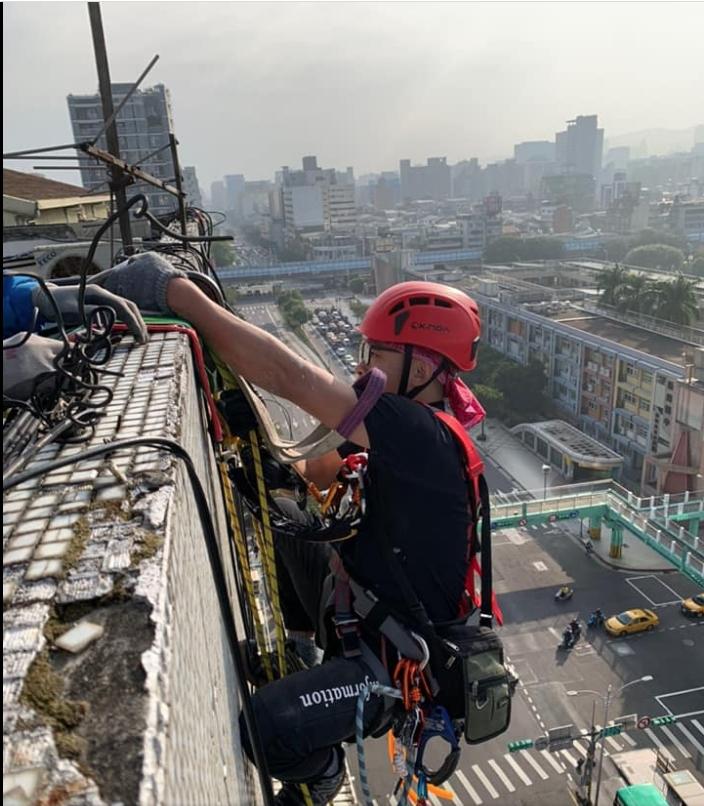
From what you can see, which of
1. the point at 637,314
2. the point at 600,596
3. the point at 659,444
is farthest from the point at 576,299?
the point at 600,596

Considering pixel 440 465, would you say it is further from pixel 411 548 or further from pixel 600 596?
pixel 600 596

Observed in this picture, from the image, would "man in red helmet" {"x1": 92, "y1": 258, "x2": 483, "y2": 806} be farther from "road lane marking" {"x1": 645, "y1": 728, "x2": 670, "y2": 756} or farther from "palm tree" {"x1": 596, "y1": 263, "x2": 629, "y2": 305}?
"palm tree" {"x1": 596, "y1": 263, "x2": 629, "y2": 305}

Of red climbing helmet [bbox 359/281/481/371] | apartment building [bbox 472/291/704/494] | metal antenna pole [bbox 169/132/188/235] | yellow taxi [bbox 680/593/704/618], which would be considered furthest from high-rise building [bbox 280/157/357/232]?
red climbing helmet [bbox 359/281/481/371]

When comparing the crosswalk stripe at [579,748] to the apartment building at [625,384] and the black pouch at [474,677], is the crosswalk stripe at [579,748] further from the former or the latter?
the black pouch at [474,677]

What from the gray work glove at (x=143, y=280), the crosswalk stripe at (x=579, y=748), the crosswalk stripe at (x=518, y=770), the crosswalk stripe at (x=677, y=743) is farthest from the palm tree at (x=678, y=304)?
the gray work glove at (x=143, y=280)

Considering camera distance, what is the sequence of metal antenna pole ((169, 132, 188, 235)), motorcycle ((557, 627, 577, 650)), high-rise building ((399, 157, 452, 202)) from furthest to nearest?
high-rise building ((399, 157, 452, 202)) → motorcycle ((557, 627, 577, 650)) → metal antenna pole ((169, 132, 188, 235))

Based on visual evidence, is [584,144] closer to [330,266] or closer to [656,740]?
[330,266]

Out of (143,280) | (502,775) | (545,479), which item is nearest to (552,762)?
(502,775)
